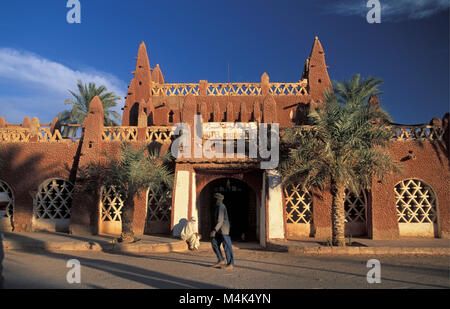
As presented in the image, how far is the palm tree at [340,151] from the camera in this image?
10945mm

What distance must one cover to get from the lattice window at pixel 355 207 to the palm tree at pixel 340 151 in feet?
10.6

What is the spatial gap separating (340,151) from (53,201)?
41.9 feet

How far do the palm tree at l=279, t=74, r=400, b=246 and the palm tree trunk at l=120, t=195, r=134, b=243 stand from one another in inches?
225

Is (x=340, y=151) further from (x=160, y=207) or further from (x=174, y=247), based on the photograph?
(x=160, y=207)

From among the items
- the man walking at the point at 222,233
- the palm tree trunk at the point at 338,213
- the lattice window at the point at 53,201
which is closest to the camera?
the man walking at the point at 222,233

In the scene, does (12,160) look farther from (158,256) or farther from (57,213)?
(158,256)

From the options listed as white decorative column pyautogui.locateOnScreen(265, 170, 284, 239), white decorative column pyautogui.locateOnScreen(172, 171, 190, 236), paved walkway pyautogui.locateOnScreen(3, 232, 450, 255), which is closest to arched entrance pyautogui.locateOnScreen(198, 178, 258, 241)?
white decorative column pyautogui.locateOnScreen(172, 171, 190, 236)

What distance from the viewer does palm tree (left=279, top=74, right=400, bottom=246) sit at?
10.9 m

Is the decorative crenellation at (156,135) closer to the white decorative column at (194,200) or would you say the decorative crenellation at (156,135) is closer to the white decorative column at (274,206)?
the white decorative column at (194,200)

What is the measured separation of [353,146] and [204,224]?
7.84 metres

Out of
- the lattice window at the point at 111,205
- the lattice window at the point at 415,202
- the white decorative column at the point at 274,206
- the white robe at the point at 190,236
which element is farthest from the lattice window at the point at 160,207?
the lattice window at the point at 415,202

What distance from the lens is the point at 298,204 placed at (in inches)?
581

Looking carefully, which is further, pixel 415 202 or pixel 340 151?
pixel 415 202

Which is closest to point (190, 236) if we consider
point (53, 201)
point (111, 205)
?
point (111, 205)
